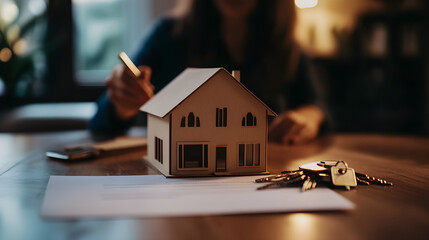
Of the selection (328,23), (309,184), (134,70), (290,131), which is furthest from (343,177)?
(328,23)

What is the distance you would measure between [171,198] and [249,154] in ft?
0.75

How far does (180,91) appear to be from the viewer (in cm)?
79

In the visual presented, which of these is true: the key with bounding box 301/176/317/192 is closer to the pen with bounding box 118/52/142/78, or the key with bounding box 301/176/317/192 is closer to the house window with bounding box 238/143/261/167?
the house window with bounding box 238/143/261/167

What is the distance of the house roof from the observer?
29.2 inches

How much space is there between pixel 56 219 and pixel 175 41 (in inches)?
58.2

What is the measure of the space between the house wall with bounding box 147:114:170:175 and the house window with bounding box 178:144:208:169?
0.02 meters

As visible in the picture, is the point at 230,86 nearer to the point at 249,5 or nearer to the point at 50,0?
the point at 249,5

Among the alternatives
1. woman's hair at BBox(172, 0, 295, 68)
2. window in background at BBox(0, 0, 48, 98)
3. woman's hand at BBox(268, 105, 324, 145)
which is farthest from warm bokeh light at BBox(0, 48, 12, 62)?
woman's hand at BBox(268, 105, 324, 145)

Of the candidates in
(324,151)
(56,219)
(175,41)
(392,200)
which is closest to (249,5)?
(175,41)

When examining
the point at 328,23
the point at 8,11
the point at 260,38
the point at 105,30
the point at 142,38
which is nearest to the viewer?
the point at 260,38

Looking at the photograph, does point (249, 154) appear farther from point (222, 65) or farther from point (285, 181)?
point (222, 65)

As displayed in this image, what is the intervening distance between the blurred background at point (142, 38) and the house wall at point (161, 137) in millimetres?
1484

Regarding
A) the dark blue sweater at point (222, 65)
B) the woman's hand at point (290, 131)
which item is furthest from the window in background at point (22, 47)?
the woman's hand at point (290, 131)

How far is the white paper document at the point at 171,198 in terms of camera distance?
54cm
